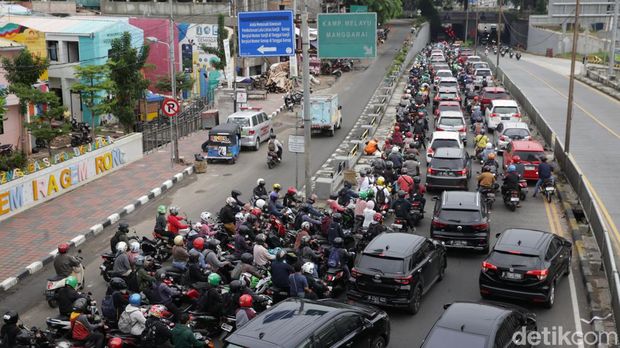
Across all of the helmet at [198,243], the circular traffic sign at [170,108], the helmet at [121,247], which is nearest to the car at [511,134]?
the circular traffic sign at [170,108]

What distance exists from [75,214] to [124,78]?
480 inches

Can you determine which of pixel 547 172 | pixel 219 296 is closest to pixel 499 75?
pixel 547 172

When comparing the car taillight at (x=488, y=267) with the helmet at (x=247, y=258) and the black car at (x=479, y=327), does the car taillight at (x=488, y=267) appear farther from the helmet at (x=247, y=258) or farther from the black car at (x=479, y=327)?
the helmet at (x=247, y=258)

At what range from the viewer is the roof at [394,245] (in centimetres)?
1406

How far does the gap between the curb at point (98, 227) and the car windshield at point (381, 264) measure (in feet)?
28.2

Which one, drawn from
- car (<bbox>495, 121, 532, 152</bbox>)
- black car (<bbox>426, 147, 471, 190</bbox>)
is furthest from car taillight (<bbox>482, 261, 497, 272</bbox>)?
car (<bbox>495, 121, 532, 152</bbox>)

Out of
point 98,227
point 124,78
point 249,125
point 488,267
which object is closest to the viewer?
point 488,267

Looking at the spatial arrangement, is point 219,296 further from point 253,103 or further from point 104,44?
point 253,103

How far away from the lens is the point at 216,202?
77.4 feet

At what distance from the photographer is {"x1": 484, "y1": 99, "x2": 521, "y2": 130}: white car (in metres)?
34.7

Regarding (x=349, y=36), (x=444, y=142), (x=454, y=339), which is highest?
(x=349, y=36)

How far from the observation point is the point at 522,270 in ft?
45.6

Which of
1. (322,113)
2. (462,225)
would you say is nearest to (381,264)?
(462,225)

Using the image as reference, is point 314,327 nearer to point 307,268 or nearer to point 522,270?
point 307,268
